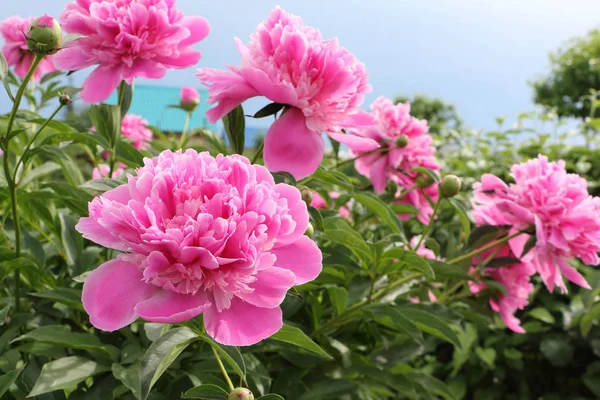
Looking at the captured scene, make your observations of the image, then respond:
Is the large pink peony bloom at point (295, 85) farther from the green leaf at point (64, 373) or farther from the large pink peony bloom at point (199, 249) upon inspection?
the green leaf at point (64, 373)

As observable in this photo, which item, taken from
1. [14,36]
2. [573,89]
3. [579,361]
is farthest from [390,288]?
Result: [573,89]

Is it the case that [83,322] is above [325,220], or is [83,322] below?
below

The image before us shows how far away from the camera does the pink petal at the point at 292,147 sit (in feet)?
2.67

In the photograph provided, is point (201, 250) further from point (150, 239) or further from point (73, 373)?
point (73, 373)

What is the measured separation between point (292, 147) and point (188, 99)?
0.73 metres

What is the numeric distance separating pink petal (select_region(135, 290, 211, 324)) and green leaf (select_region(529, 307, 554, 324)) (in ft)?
5.66

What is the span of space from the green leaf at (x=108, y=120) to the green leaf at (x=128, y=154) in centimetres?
2

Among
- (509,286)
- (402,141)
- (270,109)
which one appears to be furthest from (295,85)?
(509,286)

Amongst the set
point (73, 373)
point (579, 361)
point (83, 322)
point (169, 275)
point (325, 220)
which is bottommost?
point (579, 361)

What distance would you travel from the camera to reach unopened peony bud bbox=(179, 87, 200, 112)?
148 cm

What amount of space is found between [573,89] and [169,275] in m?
16.1

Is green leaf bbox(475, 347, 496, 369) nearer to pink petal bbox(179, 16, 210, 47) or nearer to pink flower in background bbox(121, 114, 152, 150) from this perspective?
pink flower in background bbox(121, 114, 152, 150)

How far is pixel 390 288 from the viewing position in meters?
1.09

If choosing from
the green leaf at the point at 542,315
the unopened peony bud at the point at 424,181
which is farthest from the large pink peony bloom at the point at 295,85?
the green leaf at the point at 542,315
